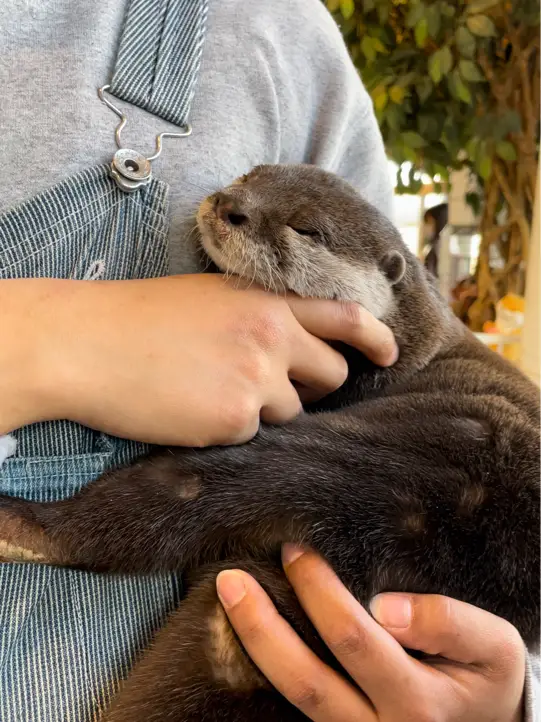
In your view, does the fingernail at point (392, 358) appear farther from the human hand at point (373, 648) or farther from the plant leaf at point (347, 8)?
the plant leaf at point (347, 8)

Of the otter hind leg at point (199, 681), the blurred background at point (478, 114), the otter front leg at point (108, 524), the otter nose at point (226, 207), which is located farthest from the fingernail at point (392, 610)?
the blurred background at point (478, 114)

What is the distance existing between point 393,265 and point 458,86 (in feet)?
4.26

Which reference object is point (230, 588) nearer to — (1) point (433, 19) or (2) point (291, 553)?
(2) point (291, 553)

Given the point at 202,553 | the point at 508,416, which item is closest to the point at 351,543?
the point at 202,553

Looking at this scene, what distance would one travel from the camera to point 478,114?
2289 mm

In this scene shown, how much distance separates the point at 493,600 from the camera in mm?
771

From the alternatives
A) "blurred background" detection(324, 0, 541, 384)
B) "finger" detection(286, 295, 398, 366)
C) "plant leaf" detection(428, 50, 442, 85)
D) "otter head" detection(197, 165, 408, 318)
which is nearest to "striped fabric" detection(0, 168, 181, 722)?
"otter head" detection(197, 165, 408, 318)

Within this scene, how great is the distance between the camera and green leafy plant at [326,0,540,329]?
6.85 feet

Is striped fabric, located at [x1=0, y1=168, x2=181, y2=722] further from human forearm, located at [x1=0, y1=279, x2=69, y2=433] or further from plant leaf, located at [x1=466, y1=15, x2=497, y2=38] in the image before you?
plant leaf, located at [x1=466, y1=15, x2=497, y2=38]

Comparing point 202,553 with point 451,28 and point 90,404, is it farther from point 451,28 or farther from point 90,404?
point 451,28

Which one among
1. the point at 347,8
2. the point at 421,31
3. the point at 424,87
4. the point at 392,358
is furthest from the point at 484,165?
the point at 392,358

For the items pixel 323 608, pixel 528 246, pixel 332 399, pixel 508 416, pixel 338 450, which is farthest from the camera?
pixel 528 246

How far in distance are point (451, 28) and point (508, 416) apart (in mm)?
1757

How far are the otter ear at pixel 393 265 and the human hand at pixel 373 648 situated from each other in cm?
58
